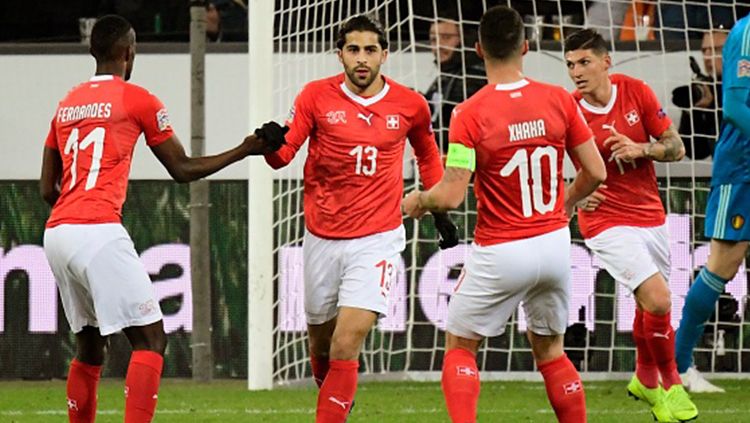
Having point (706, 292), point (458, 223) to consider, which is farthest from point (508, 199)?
point (458, 223)

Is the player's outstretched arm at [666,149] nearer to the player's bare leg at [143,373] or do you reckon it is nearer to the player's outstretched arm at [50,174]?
the player's bare leg at [143,373]

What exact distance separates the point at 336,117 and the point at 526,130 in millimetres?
1290

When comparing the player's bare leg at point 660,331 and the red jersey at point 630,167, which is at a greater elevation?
the red jersey at point 630,167

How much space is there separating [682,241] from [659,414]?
3.18 metres

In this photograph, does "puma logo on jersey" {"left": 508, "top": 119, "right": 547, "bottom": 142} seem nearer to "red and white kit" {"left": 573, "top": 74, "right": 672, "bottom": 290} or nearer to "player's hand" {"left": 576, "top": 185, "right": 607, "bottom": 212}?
"red and white kit" {"left": 573, "top": 74, "right": 672, "bottom": 290}

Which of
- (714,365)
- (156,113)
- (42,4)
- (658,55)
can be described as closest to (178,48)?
(42,4)

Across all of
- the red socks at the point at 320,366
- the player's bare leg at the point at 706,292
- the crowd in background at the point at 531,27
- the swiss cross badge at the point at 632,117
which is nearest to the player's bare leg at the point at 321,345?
the red socks at the point at 320,366

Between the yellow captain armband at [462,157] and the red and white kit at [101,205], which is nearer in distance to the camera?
the yellow captain armband at [462,157]

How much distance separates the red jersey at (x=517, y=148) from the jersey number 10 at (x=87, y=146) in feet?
4.99

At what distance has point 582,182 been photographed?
6840mm

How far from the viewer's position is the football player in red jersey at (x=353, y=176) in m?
7.41

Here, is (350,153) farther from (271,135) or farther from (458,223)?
(458,223)

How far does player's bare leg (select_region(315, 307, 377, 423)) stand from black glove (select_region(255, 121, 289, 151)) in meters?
0.81

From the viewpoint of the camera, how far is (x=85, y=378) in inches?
281
